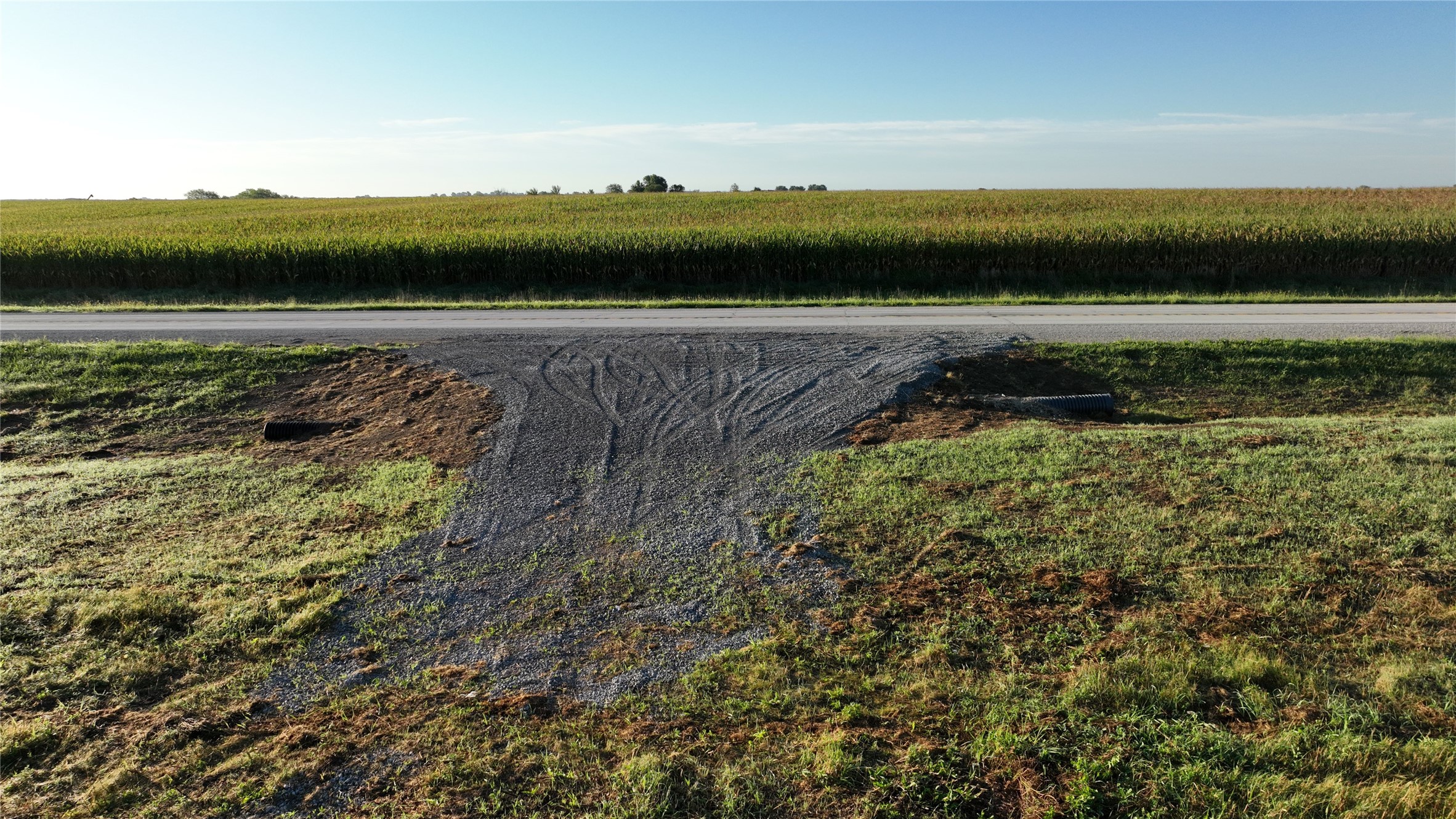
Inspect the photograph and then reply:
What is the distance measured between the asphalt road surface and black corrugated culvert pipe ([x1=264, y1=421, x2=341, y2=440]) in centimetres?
381

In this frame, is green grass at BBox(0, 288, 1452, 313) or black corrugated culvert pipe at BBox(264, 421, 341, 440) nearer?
black corrugated culvert pipe at BBox(264, 421, 341, 440)

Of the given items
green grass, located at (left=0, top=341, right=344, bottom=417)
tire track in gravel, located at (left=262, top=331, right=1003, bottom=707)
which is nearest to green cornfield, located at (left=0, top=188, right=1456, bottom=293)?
green grass, located at (left=0, top=341, right=344, bottom=417)

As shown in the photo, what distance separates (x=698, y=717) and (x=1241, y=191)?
2153 inches

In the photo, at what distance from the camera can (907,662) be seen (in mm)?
4625

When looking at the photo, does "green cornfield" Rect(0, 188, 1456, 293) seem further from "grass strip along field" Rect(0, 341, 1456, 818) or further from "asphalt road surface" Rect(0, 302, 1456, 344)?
"grass strip along field" Rect(0, 341, 1456, 818)

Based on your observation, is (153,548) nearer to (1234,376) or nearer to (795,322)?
(795,322)

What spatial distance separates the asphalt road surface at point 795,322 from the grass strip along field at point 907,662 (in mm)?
6036

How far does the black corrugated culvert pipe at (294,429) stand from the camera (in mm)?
9625

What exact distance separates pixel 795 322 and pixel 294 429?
825 centimetres

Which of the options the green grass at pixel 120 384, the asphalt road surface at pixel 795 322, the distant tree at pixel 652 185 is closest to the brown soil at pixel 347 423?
the green grass at pixel 120 384

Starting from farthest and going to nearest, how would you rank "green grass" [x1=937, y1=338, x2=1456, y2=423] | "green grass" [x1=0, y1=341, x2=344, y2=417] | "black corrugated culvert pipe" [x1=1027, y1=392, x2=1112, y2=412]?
"green grass" [x1=0, y1=341, x2=344, y2=417] → "green grass" [x1=937, y1=338, x2=1456, y2=423] → "black corrugated culvert pipe" [x1=1027, y1=392, x2=1112, y2=412]

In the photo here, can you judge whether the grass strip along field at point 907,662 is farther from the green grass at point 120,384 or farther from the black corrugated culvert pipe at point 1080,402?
the green grass at point 120,384

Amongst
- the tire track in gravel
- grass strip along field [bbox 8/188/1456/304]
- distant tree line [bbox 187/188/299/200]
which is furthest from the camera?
distant tree line [bbox 187/188/299/200]

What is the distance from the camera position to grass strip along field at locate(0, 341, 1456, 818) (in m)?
3.68
